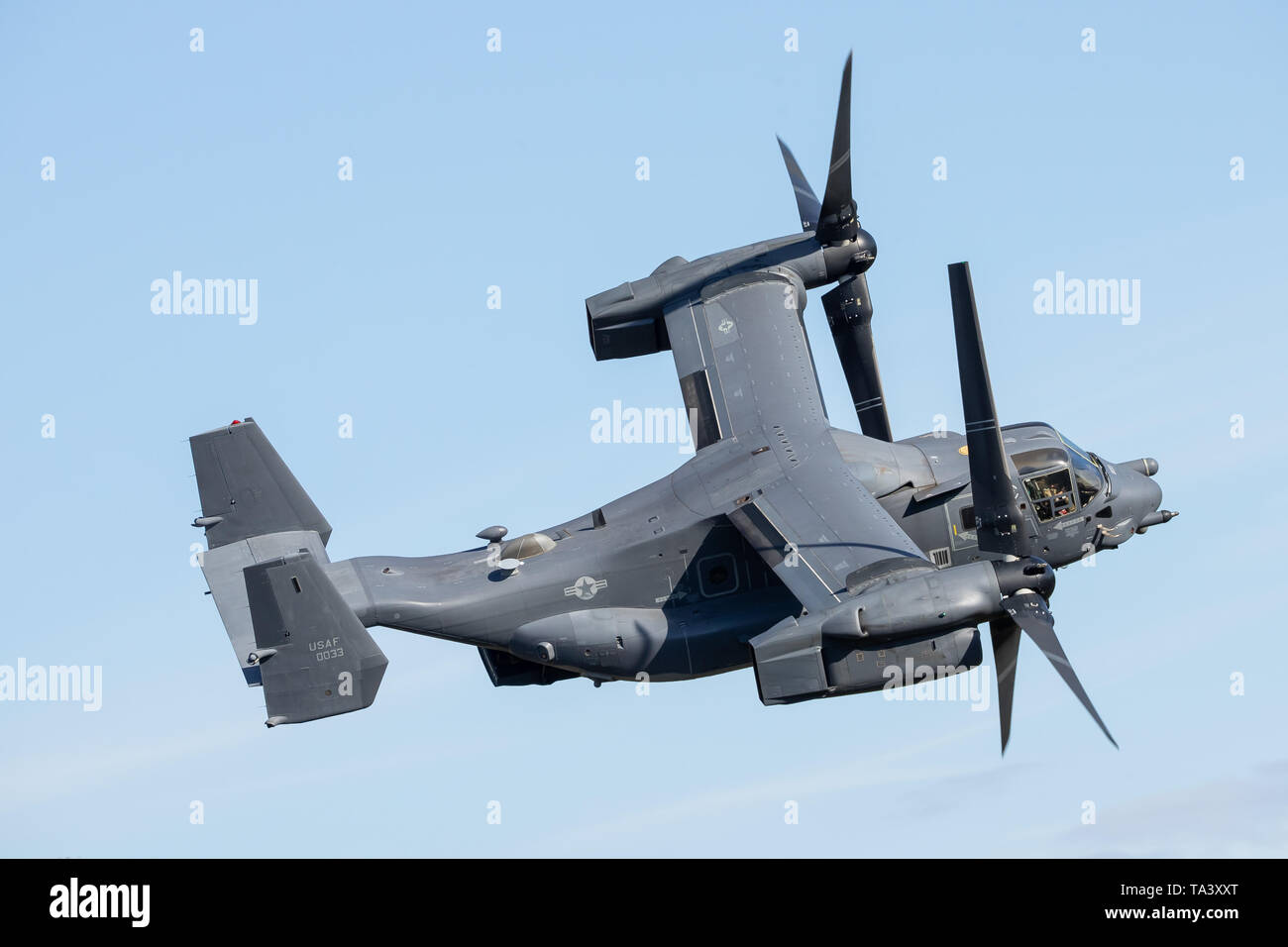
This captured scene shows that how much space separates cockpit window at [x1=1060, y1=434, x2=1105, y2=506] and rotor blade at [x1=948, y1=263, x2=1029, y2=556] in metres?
3.11

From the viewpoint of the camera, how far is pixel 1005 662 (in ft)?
110

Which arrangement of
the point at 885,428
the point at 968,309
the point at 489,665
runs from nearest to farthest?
the point at 968,309
the point at 489,665
the point at 885,428

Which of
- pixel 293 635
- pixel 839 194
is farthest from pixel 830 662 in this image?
pixel 839 194

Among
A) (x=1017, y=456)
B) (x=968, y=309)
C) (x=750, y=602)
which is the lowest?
(x=750, y=602)

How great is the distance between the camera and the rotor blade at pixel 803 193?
43562mm

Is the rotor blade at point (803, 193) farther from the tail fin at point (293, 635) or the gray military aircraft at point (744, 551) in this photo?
the tail fin at point (293, 635)

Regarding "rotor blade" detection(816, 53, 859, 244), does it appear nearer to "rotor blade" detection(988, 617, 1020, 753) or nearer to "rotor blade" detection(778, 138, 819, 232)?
"rotor blade" detection(778, 138, 819, 232)

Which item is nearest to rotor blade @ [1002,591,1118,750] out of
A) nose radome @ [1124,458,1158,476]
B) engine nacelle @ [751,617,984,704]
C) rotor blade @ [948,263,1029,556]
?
engine nacelle @ [751,617,984,704]

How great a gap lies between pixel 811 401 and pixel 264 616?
42.5ft

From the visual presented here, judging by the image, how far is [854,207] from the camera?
41812 millimetres

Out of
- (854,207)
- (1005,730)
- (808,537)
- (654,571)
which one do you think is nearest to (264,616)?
(654,571)

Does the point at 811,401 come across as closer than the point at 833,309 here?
Yes

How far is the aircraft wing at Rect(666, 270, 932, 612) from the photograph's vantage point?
111 ft

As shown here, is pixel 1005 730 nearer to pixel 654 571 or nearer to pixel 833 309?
pixel 654 571
